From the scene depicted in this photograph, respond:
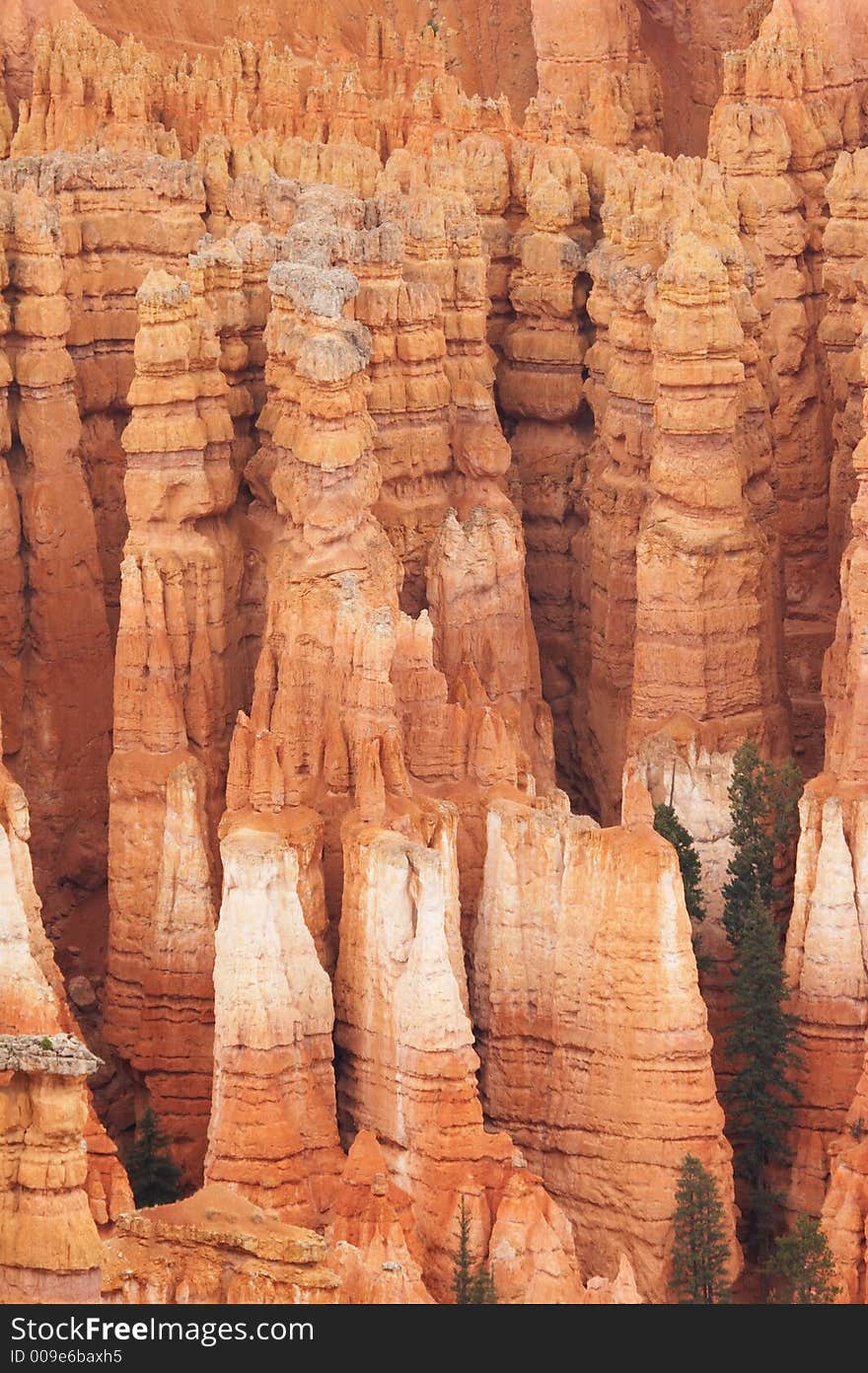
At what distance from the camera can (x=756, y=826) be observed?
4166cm

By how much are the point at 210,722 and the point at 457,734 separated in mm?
2488

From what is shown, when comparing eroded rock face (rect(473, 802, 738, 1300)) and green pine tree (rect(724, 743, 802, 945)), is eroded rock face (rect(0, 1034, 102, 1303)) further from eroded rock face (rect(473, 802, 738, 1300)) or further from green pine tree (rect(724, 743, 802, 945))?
green pine tree (rect(724, 743, 802, 945))

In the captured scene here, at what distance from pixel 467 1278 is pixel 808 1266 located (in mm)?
2872

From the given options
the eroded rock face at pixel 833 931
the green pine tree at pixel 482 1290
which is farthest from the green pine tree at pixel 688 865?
the green pine tree at pixel 482 1290

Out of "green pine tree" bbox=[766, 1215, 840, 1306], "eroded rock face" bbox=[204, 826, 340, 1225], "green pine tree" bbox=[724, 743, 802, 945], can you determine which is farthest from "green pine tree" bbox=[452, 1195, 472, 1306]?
"green pine tree" bbox=[724, 743, 802, 945]

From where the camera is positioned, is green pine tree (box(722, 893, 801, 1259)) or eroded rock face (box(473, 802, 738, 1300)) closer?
eroded rock face (box(473, 802, 738, 1300))

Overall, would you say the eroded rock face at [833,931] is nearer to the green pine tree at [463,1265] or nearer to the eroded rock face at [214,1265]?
the green pine tree at [463,1265]

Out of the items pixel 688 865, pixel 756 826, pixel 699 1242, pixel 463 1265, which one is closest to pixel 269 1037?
pixel 463 1265

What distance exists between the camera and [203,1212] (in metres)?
36.2

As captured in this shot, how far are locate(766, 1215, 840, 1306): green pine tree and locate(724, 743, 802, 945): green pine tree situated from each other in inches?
147

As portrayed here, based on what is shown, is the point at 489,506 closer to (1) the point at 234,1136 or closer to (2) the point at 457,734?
(2) the point at 457,734

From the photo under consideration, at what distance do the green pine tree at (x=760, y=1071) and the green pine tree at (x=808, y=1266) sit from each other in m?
1.96

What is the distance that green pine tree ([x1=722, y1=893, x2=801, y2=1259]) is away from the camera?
4031 cm

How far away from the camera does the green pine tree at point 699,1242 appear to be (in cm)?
3834
